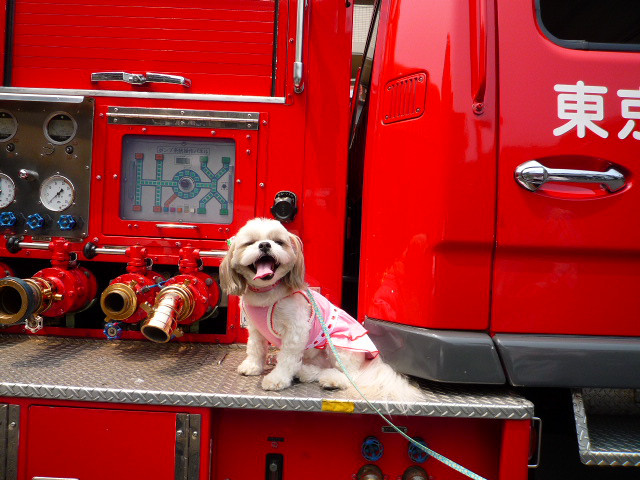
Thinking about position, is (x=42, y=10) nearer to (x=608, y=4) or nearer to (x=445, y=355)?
(x=445, y=355)

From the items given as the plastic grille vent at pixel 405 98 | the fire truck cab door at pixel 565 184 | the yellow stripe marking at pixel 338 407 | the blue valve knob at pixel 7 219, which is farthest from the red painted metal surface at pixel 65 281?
the fire truck cab door at pixel 565 184

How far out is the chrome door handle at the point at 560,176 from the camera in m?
1.39

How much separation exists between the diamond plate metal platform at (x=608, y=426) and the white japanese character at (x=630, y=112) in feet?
2.79

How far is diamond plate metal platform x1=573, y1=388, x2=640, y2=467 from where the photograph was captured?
4.30 ft

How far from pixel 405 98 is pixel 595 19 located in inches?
40.3

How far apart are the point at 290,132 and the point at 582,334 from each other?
137cm

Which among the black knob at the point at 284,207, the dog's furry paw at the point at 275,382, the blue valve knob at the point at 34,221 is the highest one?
the black knob at the point at 284,207

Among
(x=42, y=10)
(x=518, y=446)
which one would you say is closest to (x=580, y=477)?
(x=518, y=446)

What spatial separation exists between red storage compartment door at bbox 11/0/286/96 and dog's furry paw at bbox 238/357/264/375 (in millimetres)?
1167

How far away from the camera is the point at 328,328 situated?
65.7 inches

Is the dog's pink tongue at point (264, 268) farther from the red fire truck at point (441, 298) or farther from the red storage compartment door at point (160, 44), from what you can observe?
the red storage compartment door at point (160, 44)

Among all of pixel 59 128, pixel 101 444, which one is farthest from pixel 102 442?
pixel 59 128

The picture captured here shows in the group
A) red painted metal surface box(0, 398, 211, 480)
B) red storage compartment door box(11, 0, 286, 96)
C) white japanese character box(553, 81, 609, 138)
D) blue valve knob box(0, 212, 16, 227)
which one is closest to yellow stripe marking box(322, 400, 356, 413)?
red painted metal surface box(0, 398, 211, 480)

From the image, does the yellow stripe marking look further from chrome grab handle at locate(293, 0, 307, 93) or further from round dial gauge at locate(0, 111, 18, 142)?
round dial gauge at locate(0, 111, 18, 142)
